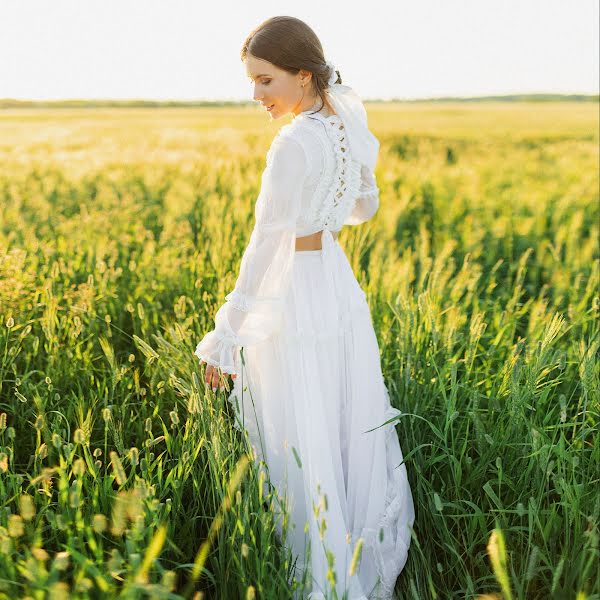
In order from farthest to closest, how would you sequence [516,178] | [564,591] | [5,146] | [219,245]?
[5,146], [516,178], [219,245], [564,591]

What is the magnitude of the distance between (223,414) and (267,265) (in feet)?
1.87

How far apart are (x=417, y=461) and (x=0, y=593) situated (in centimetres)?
134

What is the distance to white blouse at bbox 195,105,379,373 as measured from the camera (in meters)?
1.72

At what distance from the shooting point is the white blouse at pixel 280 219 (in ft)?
5.65

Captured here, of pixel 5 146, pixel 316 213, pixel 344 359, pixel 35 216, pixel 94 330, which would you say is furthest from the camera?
pixel 5 146

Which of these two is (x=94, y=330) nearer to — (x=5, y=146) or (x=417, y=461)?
(x=417, y=461)

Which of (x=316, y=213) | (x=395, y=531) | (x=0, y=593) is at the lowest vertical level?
(x=395, y=531)

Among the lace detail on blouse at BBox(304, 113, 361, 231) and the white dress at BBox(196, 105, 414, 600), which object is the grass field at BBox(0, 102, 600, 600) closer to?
the white dress at BBox(196, 105, 414, 600)

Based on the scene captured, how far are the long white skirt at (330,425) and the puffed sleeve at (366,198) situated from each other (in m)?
0.29

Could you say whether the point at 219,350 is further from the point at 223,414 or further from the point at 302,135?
the point at 302,135

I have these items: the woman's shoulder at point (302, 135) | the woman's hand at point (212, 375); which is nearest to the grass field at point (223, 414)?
the woman's hand at point (212, 375)

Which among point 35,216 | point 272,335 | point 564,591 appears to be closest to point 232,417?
point 272,335

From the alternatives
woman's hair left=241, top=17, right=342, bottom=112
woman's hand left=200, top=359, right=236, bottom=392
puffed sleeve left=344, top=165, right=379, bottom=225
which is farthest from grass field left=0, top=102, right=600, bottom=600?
woman's hair left=241, top=17, right=342, bottom=112

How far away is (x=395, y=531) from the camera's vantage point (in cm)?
202
